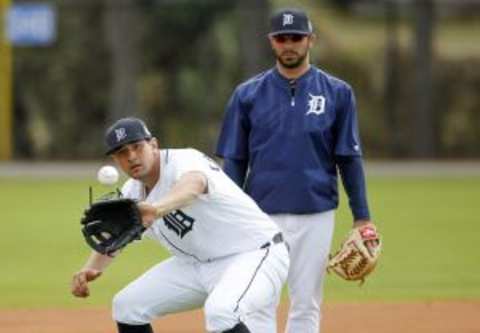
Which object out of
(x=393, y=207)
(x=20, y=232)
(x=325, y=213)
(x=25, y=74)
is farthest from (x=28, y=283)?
(x=25, y=74)

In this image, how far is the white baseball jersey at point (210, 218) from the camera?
7043 mm

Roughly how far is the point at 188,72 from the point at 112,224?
23454 millimetres

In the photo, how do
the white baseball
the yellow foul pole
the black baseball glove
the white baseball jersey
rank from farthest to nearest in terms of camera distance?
the yellow foul pole → the white baseball jersey → the black baseball glove → the white baseball

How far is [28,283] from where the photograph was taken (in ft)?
41.0

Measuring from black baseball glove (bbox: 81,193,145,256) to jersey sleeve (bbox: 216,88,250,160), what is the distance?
3.57ft

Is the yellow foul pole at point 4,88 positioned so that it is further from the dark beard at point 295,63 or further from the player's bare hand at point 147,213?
the player's bare hand at point 147,213

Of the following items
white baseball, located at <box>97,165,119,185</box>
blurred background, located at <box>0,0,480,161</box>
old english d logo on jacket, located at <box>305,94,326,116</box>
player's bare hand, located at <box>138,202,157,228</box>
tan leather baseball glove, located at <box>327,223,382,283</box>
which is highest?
old english d logo on jacket, located at <box>305,94,326,116</box>

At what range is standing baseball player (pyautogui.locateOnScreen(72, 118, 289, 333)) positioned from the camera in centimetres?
685

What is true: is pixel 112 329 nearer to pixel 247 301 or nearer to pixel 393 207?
pixel 247 301

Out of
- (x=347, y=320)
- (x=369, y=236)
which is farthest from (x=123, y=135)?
(x=347, y=320)

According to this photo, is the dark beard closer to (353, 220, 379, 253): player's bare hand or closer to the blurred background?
(353, 220, 379, 253): player's bare hand

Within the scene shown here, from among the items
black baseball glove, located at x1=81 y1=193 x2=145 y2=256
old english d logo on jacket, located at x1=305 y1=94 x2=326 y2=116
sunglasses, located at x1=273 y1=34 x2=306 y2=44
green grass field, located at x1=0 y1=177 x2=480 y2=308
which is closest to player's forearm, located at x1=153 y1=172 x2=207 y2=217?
black baseball glove, located at x1=81 y1=193 x2=145 y2=256

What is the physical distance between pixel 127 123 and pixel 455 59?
2359cm

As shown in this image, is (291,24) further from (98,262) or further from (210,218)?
(98,262)
